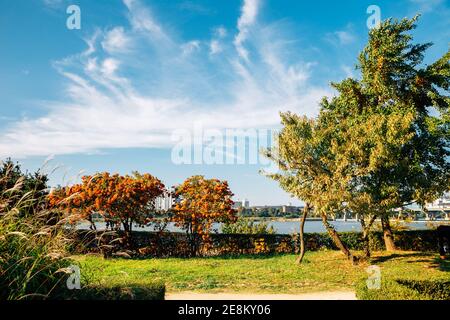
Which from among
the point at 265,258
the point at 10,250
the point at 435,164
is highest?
the point at 435,164

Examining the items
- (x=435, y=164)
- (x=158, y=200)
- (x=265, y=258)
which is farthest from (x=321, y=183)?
(x=158, y=200)

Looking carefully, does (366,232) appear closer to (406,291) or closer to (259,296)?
(259,296)

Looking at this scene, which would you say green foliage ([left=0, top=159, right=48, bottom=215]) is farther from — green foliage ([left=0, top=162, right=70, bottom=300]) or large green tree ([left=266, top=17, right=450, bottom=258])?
large green tree ([left=266, top=17, right=450, bottom=258])

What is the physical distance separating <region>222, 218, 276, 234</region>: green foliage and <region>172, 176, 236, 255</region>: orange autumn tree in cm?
286

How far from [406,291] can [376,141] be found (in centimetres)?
792

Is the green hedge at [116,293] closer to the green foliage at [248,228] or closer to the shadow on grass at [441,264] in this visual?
the shadow on grass at [441,264]

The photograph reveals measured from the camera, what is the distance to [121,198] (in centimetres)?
1883

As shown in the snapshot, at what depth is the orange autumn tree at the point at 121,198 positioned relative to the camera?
61.2ft

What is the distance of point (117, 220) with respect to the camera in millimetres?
19406

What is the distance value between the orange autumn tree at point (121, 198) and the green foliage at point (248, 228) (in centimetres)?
552

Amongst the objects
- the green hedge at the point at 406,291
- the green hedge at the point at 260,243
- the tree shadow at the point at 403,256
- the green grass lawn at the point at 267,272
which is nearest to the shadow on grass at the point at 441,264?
the green grass lawn at the point at 267,272

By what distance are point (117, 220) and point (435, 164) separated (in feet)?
55.6

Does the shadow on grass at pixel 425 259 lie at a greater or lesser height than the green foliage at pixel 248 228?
lesser
